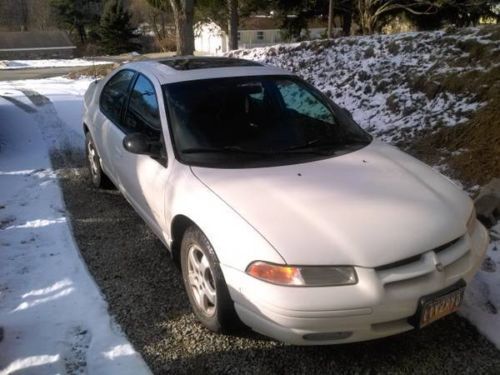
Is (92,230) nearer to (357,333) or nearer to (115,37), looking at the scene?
(357,333)

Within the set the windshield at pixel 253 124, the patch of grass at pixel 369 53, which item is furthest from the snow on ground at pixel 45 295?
the patch of grass at pixel 369 53

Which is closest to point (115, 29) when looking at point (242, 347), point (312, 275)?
point (242, 347)

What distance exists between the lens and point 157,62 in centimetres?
437

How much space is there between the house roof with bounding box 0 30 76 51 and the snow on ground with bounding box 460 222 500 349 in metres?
62.6

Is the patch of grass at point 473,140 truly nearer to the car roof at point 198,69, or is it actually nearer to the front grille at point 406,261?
the car roof at point 198,69

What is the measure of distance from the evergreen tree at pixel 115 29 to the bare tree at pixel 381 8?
37019 millimetres

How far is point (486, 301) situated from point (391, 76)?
16.5 ft

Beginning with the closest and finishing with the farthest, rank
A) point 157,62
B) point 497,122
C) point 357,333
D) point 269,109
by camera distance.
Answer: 1. point 357,333
2. point 269,109
3. point 157,62
4. point 497,122

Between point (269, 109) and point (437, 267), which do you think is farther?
point (269, 109)

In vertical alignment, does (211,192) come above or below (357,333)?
above

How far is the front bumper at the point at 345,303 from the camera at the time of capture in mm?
2303

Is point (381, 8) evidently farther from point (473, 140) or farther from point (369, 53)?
point (473, 140)

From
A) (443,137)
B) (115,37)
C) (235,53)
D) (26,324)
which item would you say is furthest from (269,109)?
(115,37)

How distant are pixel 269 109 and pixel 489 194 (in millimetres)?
1979
